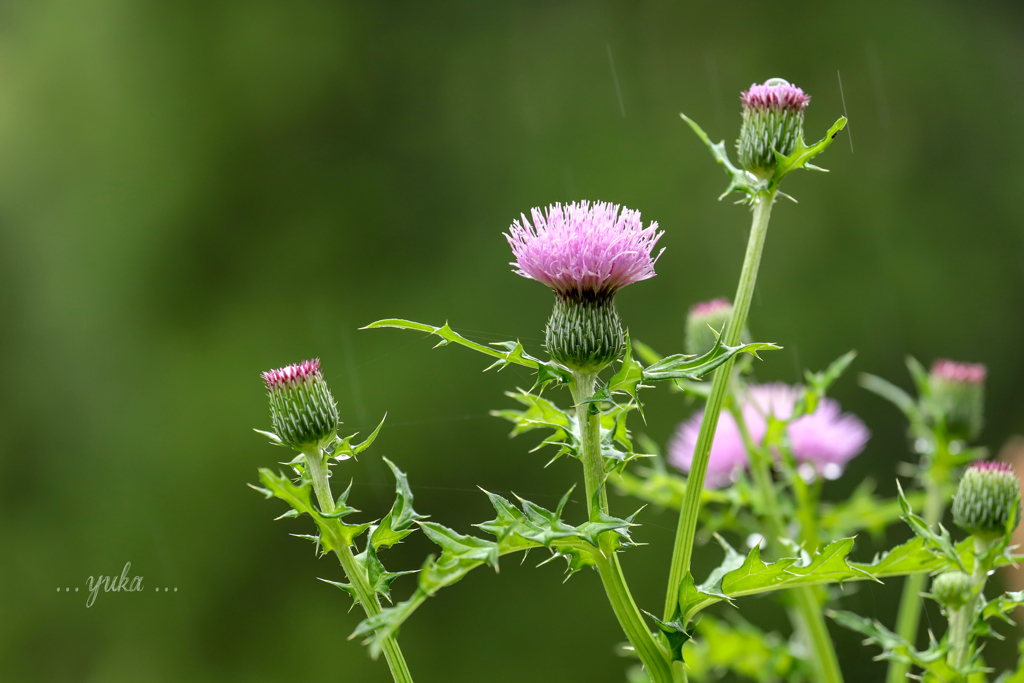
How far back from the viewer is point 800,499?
4.62ft

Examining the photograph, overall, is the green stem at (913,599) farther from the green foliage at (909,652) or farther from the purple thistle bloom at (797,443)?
the purple thistle bloom at (797,443)


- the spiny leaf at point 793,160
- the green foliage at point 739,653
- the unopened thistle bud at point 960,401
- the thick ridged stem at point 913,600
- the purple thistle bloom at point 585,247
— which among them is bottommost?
the green foliage at point 739,653

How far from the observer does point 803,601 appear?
121cm

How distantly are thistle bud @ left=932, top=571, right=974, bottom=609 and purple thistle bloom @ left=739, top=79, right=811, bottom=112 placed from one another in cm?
58

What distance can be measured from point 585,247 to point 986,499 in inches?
23.2

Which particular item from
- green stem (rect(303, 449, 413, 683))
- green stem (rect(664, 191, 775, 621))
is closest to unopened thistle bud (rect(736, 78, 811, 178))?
green stem (rect(664, 191, 775, 621))

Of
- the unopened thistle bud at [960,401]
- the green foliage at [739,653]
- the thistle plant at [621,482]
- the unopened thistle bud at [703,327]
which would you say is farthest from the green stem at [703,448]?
the unopened thistle bud at [960,401]

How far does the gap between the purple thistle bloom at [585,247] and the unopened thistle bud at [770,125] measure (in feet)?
0.63

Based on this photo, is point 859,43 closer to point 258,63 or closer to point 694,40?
point 694,40

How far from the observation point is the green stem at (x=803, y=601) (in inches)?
47.3

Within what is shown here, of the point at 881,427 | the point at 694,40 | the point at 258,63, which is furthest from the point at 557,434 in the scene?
the point at 694,40

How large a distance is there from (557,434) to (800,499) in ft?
2.38

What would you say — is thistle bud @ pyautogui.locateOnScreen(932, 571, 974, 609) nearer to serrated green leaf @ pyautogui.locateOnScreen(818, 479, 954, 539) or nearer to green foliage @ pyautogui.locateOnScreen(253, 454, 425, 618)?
serrated green leaf @ pyautogui.locateOnScreen(818, 479, 954, 539)

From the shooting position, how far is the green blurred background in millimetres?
5070
